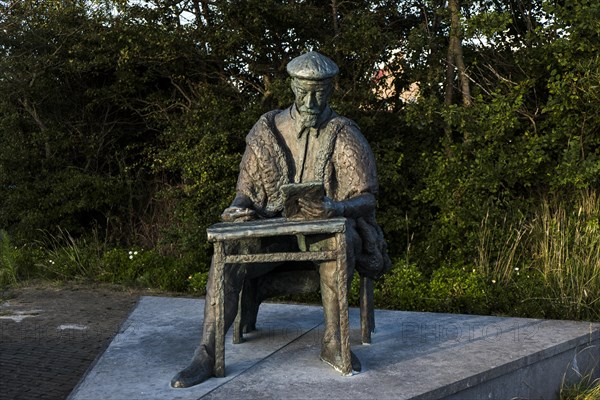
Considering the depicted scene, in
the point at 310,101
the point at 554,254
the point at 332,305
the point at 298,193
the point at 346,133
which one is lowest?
the point at 554,254

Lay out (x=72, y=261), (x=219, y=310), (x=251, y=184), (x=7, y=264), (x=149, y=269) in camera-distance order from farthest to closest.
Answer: (x=72, y=261) → (x=7, y=264) → (x=149, y=269) → (x=251, y=184) → (x=219, y=310)

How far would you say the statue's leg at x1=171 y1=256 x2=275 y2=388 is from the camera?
4.38m

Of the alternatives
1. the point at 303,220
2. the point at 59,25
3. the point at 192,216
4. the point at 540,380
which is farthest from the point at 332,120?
the point at 59,25

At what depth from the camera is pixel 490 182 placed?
332 inches

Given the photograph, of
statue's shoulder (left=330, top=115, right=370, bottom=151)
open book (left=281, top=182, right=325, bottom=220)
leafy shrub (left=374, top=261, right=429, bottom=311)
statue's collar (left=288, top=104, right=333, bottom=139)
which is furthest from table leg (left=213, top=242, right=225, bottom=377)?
leafy shrub (left=374, top=261, right=429, bottom=311)

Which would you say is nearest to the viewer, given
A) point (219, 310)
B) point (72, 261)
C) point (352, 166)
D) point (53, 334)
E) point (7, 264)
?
point (219, 310)

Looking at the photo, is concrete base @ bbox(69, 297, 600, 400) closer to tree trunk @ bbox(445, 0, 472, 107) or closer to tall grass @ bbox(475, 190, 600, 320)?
tall grass @ bbox(475, 190, 600, 320)

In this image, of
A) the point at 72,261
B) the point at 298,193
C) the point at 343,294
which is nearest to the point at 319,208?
the point at 298,193

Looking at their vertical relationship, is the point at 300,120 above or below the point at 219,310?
above

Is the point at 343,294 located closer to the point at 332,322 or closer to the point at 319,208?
the point at 332,322

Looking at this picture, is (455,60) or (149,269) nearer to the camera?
(455,60)

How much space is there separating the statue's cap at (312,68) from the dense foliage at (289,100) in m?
3.61

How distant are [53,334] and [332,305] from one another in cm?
324

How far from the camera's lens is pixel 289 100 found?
29.3 feet
